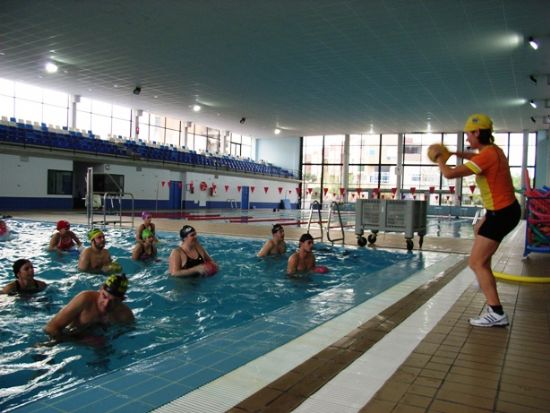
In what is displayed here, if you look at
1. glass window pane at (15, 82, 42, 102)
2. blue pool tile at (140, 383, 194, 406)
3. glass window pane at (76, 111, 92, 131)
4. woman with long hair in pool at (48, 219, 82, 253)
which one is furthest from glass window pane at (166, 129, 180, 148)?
blue pool tile at (140, 383, 194, 406)

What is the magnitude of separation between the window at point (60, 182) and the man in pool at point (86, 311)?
760 inches

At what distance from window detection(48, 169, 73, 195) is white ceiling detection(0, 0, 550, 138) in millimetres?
3975

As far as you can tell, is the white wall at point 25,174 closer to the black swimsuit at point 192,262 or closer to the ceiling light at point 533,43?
the black swimsuit at point 192,262

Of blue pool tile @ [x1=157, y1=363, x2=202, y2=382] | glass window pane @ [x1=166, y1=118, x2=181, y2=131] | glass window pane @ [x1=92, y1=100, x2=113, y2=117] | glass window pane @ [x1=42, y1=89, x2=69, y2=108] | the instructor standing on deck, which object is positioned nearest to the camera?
blue pool tile @ [x1=157, y1=363, x2=202, y2=382]

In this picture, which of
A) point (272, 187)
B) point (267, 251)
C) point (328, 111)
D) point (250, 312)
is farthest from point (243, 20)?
point (272, 187)

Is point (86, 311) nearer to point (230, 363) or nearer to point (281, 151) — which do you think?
point (230, 363)

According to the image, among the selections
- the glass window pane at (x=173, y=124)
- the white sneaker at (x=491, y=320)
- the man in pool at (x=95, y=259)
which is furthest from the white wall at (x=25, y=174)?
the white sneaker at (x=491, y=320)

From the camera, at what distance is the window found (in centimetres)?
2097

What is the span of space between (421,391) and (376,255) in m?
6.76

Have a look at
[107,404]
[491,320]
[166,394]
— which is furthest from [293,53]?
[107,404]

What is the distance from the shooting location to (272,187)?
3534 centimetres

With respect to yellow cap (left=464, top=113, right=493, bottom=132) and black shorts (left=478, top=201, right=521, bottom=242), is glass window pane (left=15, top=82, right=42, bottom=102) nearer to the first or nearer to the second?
yellow cap (left=464, top=113, right=493, bottom=132)

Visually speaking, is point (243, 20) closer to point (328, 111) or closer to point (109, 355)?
point (109, 355)

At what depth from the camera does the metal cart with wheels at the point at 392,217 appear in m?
9.23
